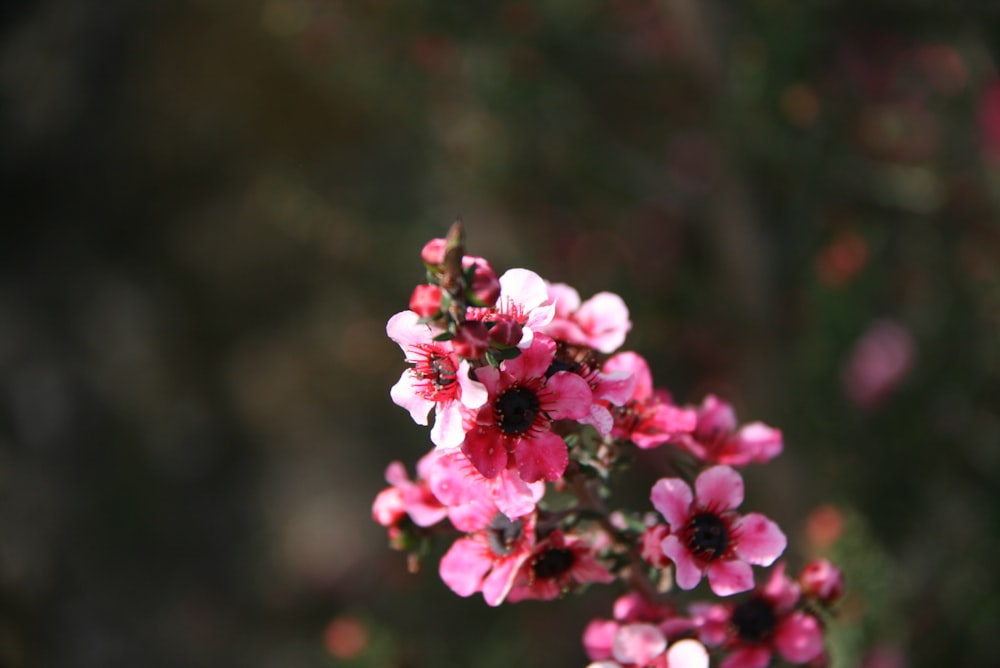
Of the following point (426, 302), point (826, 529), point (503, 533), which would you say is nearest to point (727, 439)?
point (503, 533)

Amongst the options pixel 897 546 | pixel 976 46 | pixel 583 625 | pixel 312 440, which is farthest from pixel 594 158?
pixel 312 440

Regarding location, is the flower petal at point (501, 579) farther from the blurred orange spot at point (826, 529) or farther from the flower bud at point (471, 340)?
the blurred orange spot at point (826, 529)

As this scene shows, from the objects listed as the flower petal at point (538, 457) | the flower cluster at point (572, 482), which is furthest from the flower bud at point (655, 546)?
the flower petal at point (538, 457)

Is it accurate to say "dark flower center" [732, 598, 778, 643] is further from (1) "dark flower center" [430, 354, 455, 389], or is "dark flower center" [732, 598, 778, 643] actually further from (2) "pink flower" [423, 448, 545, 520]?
(1) "dark flower center" [430, 354, 455, 389]

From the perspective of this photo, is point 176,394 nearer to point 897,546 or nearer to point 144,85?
point 144,85

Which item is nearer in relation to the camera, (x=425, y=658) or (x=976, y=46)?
(x=425, y=658)

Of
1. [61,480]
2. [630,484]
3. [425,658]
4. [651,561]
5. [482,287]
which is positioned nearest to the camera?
[482,287]

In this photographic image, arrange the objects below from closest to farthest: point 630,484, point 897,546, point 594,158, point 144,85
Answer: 1. point 897,546
2. point 594,158
3. point 630,484
4. point 144,85
